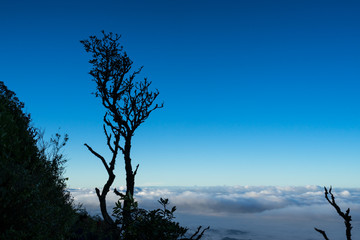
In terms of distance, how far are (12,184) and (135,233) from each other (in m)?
3.69

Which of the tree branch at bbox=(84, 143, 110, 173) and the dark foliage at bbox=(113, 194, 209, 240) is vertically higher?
the tree branch at bbox=(84, 143, 110, 173)

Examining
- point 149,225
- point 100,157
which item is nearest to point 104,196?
point 100,157

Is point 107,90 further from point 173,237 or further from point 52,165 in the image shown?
point 173,237

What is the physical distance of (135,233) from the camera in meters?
10.1

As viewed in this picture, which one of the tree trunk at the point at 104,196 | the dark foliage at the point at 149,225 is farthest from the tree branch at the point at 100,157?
the dark foliage at the point at 149,225

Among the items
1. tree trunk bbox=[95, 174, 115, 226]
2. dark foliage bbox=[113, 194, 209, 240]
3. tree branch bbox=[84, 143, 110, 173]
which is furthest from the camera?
tree branch bbox=[84, 143, 110, 173]

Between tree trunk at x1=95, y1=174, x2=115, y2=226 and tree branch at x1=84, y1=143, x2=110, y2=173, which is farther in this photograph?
tree branch at x1=84, y1=143, x2=110, y2=173

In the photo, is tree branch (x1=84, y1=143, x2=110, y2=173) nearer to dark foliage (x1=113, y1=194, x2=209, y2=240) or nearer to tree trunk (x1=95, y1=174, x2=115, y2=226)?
tree trunk (x1=95, y1=174, x2=115, y2=226)

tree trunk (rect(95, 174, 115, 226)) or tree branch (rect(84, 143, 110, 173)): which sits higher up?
tree branch (rect(84, 143, 110, 173))

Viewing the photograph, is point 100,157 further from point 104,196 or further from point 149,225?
point 149,225

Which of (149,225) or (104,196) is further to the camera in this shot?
(104,196)

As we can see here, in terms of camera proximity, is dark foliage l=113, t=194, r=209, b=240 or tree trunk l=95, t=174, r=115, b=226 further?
tree trunk l=95, t=174, r=115, b=226

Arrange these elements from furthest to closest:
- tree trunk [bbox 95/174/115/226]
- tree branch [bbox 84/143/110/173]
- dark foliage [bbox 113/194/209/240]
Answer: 1. tree branch [bbox 84/143/110/173]
2. tree trunk [bbox 95/174/115/226]
3. dark foliage [bbox 113/194/209/240]

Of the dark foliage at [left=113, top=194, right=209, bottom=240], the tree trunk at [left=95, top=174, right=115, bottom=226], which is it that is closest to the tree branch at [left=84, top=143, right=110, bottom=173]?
the tree trunk at [left=95, top=174, right=115, bottom=226]
